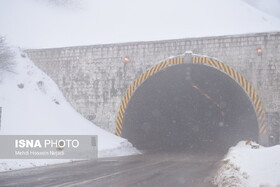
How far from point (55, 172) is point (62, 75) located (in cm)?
1244

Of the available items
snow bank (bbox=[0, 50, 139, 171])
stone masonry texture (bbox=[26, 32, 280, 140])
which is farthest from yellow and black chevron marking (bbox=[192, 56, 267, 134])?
snow bank (bbox=[0, 50, 139, 171])

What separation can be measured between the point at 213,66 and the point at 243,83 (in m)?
1.92

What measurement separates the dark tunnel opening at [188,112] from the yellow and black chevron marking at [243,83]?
0.72m

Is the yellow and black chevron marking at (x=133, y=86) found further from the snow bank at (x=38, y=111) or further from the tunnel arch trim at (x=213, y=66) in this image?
the snow bank at (x=38, y=111)

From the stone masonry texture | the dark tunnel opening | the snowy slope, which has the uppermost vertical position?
the snowy slope

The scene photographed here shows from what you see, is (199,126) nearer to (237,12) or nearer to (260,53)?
(260,53)

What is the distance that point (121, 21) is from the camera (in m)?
→ 64.8

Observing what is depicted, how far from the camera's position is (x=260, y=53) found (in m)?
19.2

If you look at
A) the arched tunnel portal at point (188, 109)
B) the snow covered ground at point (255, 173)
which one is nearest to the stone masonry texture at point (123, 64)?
the arched tunnel portal at point (188, 109)

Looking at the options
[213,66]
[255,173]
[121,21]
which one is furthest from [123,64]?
[121,21]

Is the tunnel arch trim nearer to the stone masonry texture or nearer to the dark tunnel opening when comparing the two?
the stone masonry texture

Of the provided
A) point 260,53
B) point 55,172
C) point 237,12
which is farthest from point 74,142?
point 237,12

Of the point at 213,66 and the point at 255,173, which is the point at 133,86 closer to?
the point at 213,66

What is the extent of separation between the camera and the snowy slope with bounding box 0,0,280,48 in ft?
116
